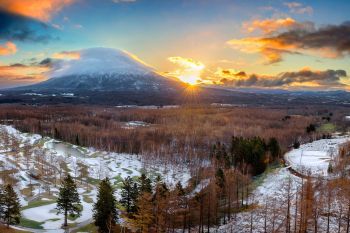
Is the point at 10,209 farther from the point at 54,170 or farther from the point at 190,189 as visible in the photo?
the point at 54,170

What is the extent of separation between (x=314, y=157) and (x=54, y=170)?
97154 mm

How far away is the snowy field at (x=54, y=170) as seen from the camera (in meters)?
87.5

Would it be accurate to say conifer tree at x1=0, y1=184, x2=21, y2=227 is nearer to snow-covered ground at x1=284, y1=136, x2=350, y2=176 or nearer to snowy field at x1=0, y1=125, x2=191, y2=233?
snowy field at x1=0, y1=125, x2=191, y2=233

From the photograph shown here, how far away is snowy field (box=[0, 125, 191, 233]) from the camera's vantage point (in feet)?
287

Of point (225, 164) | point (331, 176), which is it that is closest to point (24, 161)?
point (225, 164)

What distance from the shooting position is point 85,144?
190625 millimetres

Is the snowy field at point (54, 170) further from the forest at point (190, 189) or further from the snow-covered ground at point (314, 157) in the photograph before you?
the snow-covered ground at point (314, 157)

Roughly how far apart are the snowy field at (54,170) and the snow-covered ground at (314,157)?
4022 cm

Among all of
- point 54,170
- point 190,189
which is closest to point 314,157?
point 190,189

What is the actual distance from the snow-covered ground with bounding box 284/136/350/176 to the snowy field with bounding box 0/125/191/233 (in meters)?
40.2

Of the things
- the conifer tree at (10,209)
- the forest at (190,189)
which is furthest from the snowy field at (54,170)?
the conifer tree at (10,209)

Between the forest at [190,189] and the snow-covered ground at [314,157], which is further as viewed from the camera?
the snow-covered ground at [314,157]

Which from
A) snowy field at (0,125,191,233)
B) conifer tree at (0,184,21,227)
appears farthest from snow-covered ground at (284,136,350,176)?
conifer tree at (0,184,21,227)

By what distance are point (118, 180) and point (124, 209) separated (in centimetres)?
3954
